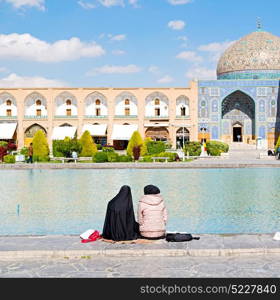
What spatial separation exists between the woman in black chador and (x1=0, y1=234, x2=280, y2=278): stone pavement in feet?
0.50

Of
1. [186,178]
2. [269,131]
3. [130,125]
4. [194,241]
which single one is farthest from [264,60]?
[194,241]

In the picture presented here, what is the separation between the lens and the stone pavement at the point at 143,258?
416cm

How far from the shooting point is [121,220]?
203 inches

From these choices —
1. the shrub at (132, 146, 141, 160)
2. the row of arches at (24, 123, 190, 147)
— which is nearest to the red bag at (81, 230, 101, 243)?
the shrub at (132, 146, 141, 160)

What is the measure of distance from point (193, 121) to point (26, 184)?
21.1 meters

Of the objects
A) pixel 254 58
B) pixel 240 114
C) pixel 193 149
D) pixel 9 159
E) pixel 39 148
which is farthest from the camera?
pixel 254 58

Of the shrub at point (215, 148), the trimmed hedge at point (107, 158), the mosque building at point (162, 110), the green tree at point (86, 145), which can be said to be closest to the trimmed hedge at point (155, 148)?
the trimmed hedge at point (107, 158)

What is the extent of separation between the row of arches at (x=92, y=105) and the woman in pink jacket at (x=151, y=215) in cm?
2783

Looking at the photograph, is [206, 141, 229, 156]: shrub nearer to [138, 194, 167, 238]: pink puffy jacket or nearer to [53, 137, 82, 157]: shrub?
[53, 137, 82, 157]: shrub

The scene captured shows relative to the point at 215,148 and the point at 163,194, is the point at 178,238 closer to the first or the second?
the point at 163,194

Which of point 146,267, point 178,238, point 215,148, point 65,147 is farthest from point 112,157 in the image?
point 146,267

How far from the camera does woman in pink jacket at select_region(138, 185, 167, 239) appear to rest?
5.18 meters

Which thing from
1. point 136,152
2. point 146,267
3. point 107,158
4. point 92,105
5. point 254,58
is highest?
point 254,58

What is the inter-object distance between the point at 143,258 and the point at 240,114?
97.1 feet
